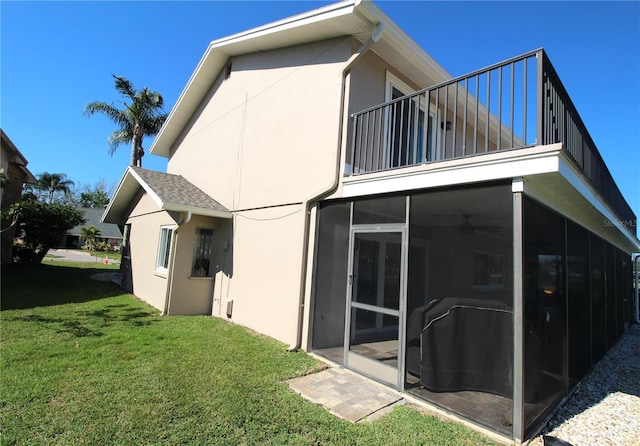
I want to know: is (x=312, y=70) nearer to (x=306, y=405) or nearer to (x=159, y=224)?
(x=306, y=405)

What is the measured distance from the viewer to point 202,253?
9.30 metres

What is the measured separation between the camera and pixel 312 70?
693 centimetres

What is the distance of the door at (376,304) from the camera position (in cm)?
475

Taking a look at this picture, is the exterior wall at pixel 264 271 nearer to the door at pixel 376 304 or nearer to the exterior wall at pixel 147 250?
the door at pixel 376 304

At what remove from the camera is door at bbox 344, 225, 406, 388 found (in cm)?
475

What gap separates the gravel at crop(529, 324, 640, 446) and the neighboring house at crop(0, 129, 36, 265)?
21.7 meters

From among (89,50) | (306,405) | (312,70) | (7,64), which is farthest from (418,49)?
(7,64)

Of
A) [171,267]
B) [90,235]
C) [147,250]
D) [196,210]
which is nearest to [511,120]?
[196,210]

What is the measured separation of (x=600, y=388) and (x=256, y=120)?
892 cm

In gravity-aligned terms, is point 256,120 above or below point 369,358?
above

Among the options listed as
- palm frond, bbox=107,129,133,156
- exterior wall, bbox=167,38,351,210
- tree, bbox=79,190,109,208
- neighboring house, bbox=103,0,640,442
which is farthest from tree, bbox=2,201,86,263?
tree, bbox=79,190,109,208

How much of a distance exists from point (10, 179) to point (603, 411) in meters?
23.0

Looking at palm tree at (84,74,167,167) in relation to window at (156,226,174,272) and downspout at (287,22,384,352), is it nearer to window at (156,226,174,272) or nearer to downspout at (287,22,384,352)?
window at (156,226,174,272)

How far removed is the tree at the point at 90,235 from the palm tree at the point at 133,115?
2125 centimetres
